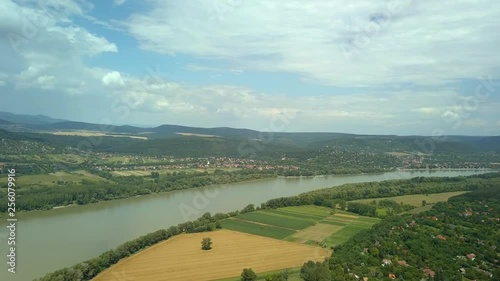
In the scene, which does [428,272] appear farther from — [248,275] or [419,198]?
[419,198]

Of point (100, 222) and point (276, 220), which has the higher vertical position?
point (276, 220)

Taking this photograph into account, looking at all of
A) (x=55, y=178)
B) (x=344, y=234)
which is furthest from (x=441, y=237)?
(x=55, y=178)

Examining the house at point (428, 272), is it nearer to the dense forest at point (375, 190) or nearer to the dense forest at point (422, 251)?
the dense forest at point (422, 251)

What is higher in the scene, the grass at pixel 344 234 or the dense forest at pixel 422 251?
the dense forest at pixel 422 251

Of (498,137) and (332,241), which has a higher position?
(498,137)

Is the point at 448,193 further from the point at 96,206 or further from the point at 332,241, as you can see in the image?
the point at 96,206

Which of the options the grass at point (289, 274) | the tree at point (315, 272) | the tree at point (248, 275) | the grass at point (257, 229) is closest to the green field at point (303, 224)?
the grass at point (257, 229)

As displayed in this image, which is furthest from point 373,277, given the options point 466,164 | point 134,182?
point 466,164
